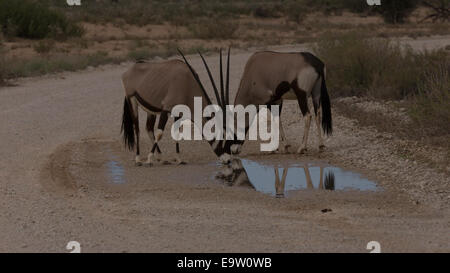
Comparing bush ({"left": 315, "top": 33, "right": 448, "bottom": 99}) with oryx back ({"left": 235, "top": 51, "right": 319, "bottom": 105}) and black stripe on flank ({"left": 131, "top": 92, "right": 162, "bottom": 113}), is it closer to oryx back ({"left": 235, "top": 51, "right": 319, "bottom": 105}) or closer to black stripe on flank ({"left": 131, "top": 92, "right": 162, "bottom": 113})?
oryx back ({"left": 235, "top": 51, "right": 319, "bottom": 105})

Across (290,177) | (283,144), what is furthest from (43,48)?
(290,177)

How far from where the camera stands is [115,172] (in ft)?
32.8

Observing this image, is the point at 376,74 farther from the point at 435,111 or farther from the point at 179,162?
the point at 179,162

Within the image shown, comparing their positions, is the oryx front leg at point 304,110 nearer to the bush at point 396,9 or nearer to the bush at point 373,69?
the bush at point 373,69

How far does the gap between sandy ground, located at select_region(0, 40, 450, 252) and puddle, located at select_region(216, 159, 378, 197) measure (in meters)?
0.26

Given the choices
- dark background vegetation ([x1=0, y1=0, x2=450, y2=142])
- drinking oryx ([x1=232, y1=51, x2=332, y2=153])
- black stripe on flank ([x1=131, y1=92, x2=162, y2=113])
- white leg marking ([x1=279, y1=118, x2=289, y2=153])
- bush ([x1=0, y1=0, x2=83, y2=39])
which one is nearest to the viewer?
black stripe on flank ([x1=131, y1=92, x2=162, y2=113])

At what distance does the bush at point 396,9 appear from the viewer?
148ft

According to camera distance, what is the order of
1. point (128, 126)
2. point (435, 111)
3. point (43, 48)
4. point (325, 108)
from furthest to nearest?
point (43, 48), point (435, 111), point (325, 108), point (128, 126)

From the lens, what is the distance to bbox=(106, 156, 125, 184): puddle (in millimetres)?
9505

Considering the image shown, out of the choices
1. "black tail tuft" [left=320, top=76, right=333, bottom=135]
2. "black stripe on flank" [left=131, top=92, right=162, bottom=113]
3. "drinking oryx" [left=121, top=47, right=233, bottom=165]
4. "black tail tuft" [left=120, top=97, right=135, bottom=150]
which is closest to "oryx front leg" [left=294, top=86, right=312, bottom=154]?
"black tail tuft" [left=320, top=76, right=333, bottom=135]

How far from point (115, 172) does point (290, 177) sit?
2105 millimetres
